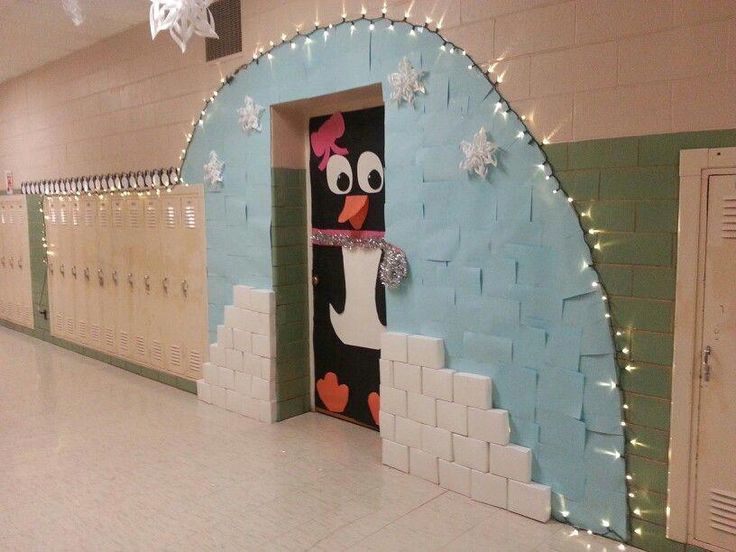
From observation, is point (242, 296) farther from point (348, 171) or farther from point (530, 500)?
point (530, 500)

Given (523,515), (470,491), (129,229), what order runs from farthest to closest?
(129,229), (470,491), (523,515)

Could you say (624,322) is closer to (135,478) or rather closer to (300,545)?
(300,545)

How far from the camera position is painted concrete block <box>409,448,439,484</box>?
288 cm

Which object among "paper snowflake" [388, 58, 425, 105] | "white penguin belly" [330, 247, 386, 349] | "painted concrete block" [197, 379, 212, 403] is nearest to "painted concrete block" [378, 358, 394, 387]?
"white penguin belly" [330, 247, 386, 349]

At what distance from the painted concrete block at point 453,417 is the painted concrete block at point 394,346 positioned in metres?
0.31

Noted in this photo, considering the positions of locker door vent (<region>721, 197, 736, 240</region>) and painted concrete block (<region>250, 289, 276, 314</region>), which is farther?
painted concrete block (<region>250, 289, 276, 314</region>)

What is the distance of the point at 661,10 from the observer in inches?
83.7

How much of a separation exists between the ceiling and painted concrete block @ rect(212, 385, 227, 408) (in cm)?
262

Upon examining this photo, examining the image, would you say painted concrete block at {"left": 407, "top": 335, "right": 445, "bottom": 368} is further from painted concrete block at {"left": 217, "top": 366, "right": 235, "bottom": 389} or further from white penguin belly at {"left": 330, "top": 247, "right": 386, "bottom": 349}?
painted concrete block at {"left": 217, "top": 366, "right": 235, "bottom": 389}

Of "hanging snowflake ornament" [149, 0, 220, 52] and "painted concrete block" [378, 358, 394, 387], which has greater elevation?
"hanging snowflake ornament" [149, 0, 220, 52]

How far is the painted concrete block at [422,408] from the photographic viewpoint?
2865 millimetres

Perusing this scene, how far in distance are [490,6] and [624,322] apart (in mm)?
1429

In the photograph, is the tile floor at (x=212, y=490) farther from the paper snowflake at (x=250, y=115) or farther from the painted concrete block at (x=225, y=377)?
the paper snowflake at (x=250, y=115)

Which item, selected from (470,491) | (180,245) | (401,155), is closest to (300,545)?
(470,491)
